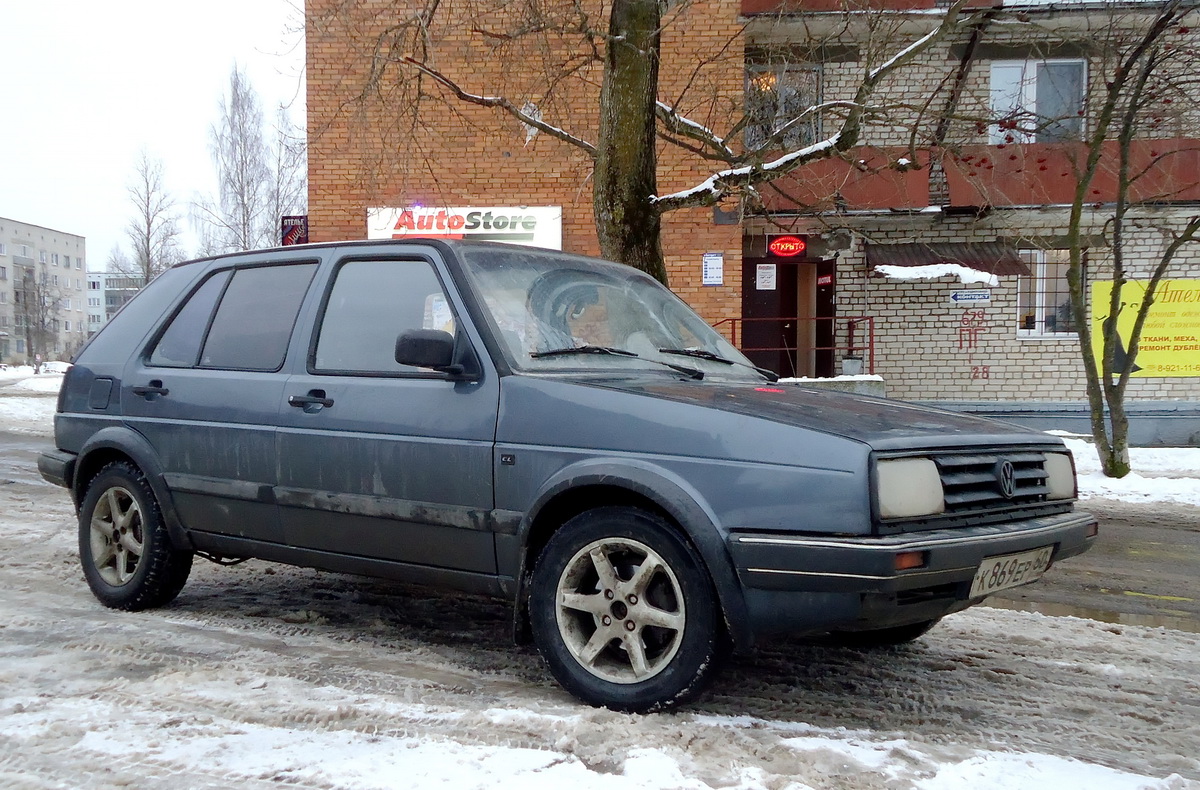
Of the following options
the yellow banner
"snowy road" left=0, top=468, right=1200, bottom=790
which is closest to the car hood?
"snowy road" left=0, top=468, right=1200, bottom=790

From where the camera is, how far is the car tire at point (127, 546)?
4680mm

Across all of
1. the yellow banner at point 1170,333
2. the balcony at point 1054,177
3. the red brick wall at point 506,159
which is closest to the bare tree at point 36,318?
the red brick wall at point 506,159

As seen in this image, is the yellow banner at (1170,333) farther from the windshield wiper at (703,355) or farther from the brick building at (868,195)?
the windshield wiper at (703,355)

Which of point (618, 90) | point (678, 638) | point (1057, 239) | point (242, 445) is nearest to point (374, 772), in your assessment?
point (678, 638)

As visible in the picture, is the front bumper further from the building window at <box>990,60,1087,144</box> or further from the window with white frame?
the window with white frame

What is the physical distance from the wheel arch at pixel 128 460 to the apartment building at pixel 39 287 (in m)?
77.1

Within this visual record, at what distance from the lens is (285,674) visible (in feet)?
12.2

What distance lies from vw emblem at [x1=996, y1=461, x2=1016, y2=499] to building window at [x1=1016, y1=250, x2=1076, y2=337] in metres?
14.2

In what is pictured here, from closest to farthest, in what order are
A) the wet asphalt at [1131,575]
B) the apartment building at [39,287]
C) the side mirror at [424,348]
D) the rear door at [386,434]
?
the side mirror at [424,348] → the rear door at [386,434] → the wet asphalt at [1131,575] → the apartment building at [39,287]

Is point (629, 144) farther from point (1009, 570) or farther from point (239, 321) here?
point (1009, 570)

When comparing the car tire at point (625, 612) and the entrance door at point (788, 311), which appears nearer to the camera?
the car tire at point (625, 612)

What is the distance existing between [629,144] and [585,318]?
6046mm

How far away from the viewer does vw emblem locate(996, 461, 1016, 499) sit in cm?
332

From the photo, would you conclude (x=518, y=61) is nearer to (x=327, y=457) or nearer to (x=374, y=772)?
(x=327, y=457)
